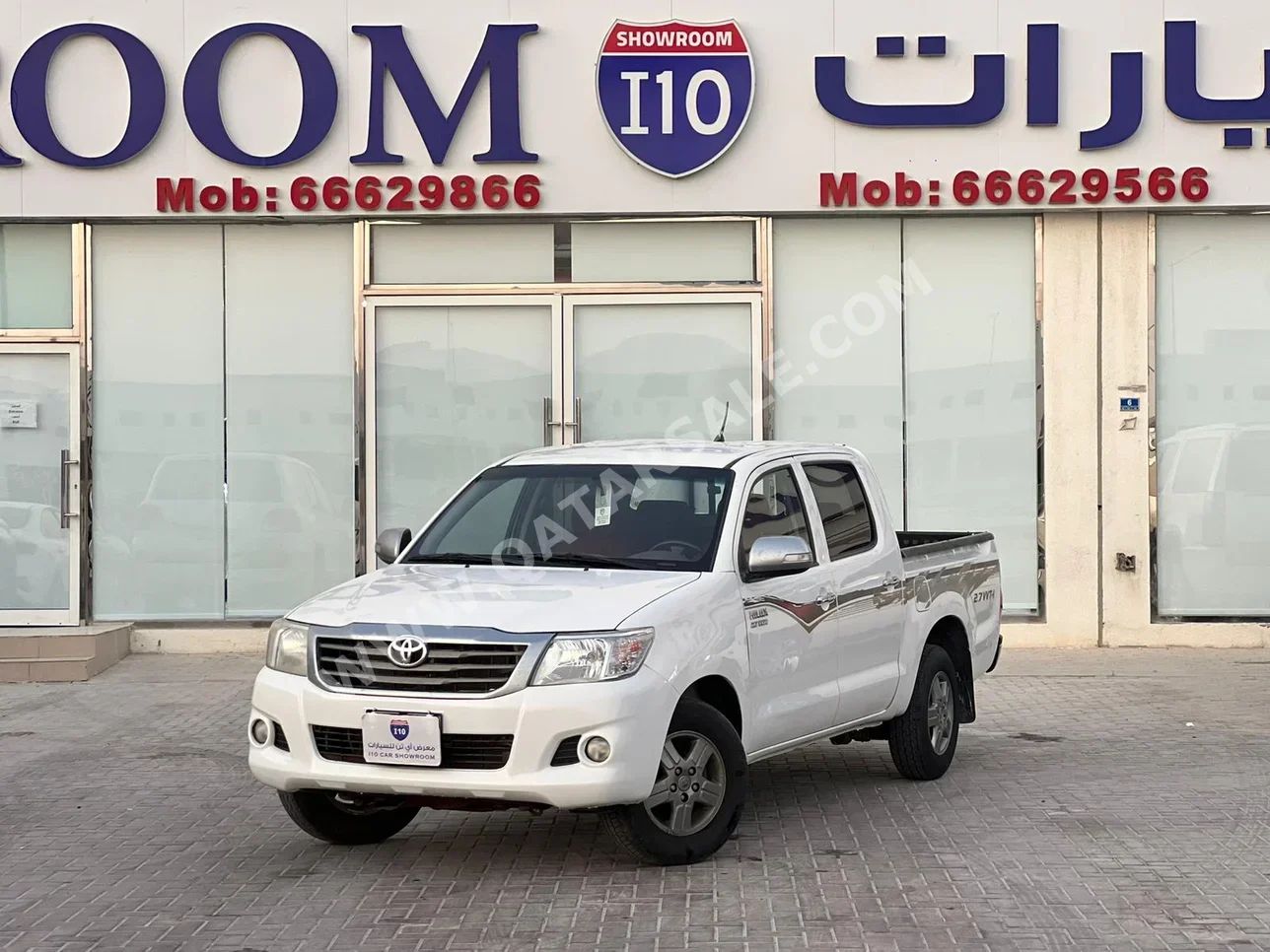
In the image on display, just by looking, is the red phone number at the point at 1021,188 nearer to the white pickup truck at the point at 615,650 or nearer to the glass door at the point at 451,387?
the glass door at the point at 451,387

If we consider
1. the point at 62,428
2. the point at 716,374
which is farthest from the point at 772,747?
the point at 62,428

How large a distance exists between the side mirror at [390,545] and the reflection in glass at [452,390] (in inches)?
263

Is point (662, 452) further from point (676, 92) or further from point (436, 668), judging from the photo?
point (676, 92)

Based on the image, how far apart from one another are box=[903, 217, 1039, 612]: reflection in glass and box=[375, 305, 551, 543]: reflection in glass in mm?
3292

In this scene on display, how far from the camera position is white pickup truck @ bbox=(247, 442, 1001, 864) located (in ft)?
22.3

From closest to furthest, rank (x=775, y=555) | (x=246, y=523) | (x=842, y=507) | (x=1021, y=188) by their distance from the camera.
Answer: (x=775, y=555) < (x=842, y=507) < (x=1021, y=188) < (x=246, y=523)

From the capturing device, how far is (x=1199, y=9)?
14734 mm

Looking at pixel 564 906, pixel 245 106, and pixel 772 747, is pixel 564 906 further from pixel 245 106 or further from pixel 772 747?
pixel 245 106

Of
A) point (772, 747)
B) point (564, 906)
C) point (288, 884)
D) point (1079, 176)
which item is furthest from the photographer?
point (1079, 176)

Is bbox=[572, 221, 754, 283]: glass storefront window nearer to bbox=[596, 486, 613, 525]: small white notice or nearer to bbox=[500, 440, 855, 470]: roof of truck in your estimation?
bbox=[500, 440, 855, 470]: roof of truck

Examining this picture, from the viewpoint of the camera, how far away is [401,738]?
6836 millimetres

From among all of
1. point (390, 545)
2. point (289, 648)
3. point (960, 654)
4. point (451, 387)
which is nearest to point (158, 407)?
point (451, 387)

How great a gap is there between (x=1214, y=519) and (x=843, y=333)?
3.60 m

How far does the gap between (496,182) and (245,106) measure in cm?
227
